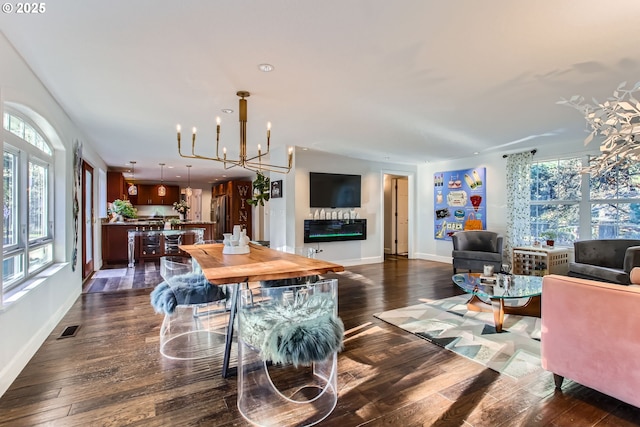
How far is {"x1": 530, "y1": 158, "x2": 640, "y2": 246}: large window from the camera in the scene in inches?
187

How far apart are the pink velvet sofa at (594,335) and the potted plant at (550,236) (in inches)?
147

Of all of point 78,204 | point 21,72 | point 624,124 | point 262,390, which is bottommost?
point 262,390

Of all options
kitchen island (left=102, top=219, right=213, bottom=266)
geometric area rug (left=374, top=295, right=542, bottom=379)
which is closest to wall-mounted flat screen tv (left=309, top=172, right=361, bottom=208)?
geometric area rug (left=374, top=295, right=542, bottom=379)

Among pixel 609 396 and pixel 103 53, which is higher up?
pixel 103 53

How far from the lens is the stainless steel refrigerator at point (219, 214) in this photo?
10.4 metres

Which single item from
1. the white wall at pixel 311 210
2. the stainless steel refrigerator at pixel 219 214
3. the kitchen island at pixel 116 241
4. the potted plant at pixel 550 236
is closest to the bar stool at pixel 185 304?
the white wall at pixel 311 210

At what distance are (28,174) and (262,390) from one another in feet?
9.01

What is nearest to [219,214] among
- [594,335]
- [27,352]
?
[27,352]

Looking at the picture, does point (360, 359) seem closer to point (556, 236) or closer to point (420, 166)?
point (556, 236)

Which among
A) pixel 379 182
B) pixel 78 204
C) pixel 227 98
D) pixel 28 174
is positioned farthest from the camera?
pixel 379 182

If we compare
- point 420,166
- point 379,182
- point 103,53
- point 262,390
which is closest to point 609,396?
point 262,390

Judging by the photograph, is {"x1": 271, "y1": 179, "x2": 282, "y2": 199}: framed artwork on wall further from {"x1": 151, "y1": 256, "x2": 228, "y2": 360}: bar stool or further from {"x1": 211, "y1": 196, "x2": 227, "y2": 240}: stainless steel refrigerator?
{"x1": 211, "y1": 196, "x2": 227, "y2": 240}: stainless steel refrigerator

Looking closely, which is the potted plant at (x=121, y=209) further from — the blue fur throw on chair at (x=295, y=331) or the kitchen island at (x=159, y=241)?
the blue fur throw on chair at (x=295, y=331)

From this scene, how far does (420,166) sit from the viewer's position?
776cm
